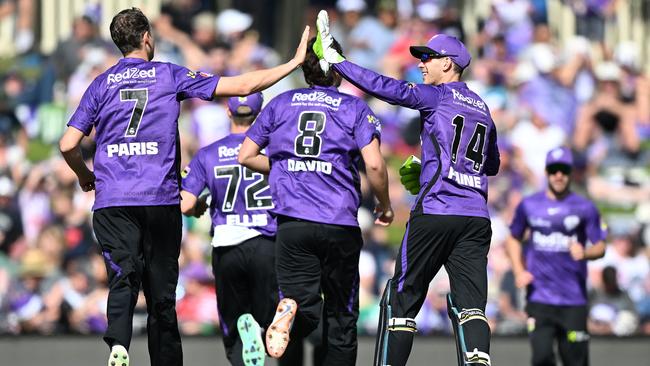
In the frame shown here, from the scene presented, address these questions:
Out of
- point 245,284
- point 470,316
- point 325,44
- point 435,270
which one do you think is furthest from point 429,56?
point 245,284

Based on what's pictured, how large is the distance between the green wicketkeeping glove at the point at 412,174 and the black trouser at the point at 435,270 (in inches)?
22.2

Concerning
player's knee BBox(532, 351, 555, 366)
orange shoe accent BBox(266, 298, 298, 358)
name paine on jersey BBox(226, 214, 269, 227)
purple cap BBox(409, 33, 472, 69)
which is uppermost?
purple cap BBox(409, 33, 472, 69)

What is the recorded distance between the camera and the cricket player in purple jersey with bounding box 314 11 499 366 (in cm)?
823

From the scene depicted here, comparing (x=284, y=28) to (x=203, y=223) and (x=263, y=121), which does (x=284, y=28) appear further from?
(x=263, y=121)

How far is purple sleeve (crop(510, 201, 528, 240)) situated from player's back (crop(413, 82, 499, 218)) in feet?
11.8

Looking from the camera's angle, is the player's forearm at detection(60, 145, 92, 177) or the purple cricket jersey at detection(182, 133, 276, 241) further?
the purple cricket jersey at detection(182, 133, 276, 241)

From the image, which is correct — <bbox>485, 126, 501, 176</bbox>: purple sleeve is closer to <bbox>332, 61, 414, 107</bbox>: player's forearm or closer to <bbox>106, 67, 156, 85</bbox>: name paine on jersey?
<bbox>332, 61, 414, 107</bbox>: player's forearm

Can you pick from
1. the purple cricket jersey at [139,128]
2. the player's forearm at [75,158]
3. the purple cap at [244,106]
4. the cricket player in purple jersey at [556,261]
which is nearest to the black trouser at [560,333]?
the cricket player in purple jersey at [556,261]

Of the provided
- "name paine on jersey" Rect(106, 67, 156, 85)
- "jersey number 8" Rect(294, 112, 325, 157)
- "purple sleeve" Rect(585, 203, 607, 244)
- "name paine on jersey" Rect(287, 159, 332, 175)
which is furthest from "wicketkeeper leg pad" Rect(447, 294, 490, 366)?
"purple sleeve" Rect(585, 203, 607, 244)

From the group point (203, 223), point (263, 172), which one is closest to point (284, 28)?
point (203, 223)

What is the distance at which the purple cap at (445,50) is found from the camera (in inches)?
338

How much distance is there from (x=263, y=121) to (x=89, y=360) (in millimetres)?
6188

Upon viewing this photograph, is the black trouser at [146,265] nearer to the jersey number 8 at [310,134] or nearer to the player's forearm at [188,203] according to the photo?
the jersey number 8 at [310,134]

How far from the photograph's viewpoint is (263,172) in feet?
30.1
